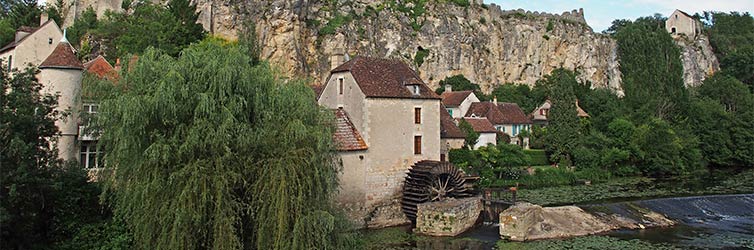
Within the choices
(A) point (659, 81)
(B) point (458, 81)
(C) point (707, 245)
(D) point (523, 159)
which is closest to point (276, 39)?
(B) point (458, 81)

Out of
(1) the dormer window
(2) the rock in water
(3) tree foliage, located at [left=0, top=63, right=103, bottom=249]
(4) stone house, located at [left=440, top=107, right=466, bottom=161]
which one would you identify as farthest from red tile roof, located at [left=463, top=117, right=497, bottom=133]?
(3) tree foliage, located at [left=0, top=63, right=103, bottom=249]

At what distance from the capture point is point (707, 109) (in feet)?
165

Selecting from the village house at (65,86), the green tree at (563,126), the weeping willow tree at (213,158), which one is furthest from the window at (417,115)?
the green tree at (563,126)

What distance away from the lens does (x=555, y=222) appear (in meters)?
20.7

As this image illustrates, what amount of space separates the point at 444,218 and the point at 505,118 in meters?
29.0

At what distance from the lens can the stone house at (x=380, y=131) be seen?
2197cm

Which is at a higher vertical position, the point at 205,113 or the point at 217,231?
the point at 205,113

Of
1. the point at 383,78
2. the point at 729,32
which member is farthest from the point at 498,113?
the point at 729,32

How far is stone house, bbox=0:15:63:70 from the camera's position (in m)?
25.1

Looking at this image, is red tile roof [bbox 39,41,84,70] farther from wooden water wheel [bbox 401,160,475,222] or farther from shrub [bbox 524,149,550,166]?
shrub [bbox 524,149,550,166]

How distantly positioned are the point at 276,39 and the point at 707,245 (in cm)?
3924

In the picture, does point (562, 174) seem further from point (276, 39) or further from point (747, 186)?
point (276, 39)

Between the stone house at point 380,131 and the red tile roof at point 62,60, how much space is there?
961 cm

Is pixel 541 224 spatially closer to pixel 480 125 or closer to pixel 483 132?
pixel 483 132
